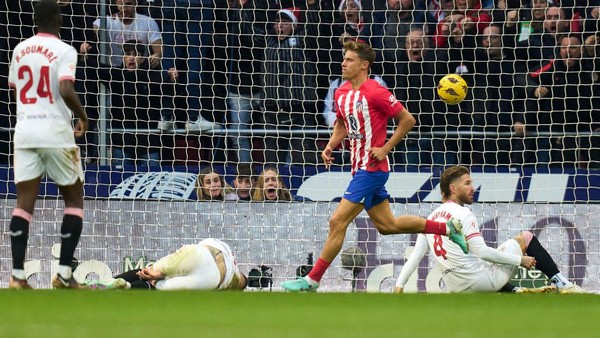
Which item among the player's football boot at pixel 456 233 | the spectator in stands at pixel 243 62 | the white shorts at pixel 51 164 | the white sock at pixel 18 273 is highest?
the spectator in stands at pixel 243 62

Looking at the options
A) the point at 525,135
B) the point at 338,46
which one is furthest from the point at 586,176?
the point at 338,46

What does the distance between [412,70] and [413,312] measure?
781cm

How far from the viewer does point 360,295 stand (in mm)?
8828

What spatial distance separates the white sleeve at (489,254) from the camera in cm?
1092

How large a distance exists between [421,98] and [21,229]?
6.57 meters

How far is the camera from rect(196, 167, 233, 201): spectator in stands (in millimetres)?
13586

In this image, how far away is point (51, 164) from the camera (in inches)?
355

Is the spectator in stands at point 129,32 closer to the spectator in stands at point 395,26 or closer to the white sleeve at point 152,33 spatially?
the white sleeve at point 152,33

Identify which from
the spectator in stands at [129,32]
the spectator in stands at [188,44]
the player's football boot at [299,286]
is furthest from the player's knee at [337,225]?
the spectator in stands at [129,32]

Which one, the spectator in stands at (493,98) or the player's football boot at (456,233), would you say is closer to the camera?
the player's football boot at (456,233)

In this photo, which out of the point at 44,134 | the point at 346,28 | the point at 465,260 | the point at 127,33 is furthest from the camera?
the point at 346,28

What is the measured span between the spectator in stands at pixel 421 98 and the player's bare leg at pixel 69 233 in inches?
236

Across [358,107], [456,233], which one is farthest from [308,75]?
[456,233]

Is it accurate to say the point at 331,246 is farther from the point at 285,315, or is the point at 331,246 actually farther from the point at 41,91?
the point at 285,315
